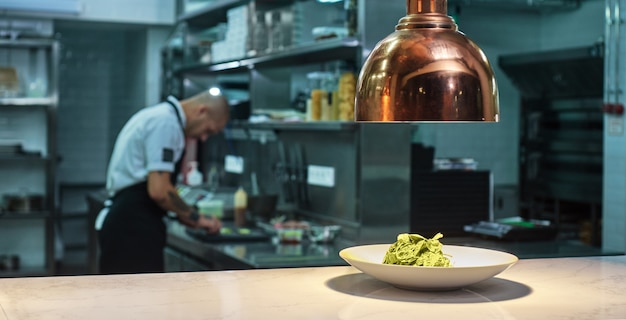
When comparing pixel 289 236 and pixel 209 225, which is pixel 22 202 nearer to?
pixel 209 225

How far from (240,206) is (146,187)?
3.97ft

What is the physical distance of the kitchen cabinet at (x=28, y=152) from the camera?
7578mm

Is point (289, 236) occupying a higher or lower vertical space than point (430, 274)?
lower

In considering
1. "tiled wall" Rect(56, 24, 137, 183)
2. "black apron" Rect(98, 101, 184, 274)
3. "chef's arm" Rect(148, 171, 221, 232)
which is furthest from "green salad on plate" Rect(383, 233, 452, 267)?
"tiled wall" Rect(56, 24, 137, 183)

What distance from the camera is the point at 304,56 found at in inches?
220

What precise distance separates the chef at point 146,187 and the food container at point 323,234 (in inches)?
26.4

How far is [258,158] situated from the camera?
273 inches

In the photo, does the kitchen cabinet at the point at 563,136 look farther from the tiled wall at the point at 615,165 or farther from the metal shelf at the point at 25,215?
the metal shelf at the point at 25,215

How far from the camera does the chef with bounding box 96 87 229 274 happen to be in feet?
16.1

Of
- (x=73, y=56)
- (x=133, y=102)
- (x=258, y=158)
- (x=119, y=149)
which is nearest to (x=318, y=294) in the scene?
(x=119, y=149)

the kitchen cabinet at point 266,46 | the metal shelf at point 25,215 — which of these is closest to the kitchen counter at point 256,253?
the kitchen cabinet at point 266,46

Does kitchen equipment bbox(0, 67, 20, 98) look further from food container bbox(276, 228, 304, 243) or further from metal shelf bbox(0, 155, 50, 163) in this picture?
food container bbox(276, 228, 304, 243)

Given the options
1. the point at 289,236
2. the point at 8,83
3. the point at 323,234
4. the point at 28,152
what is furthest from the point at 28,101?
the point at 323,234

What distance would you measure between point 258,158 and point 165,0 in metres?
1.97
